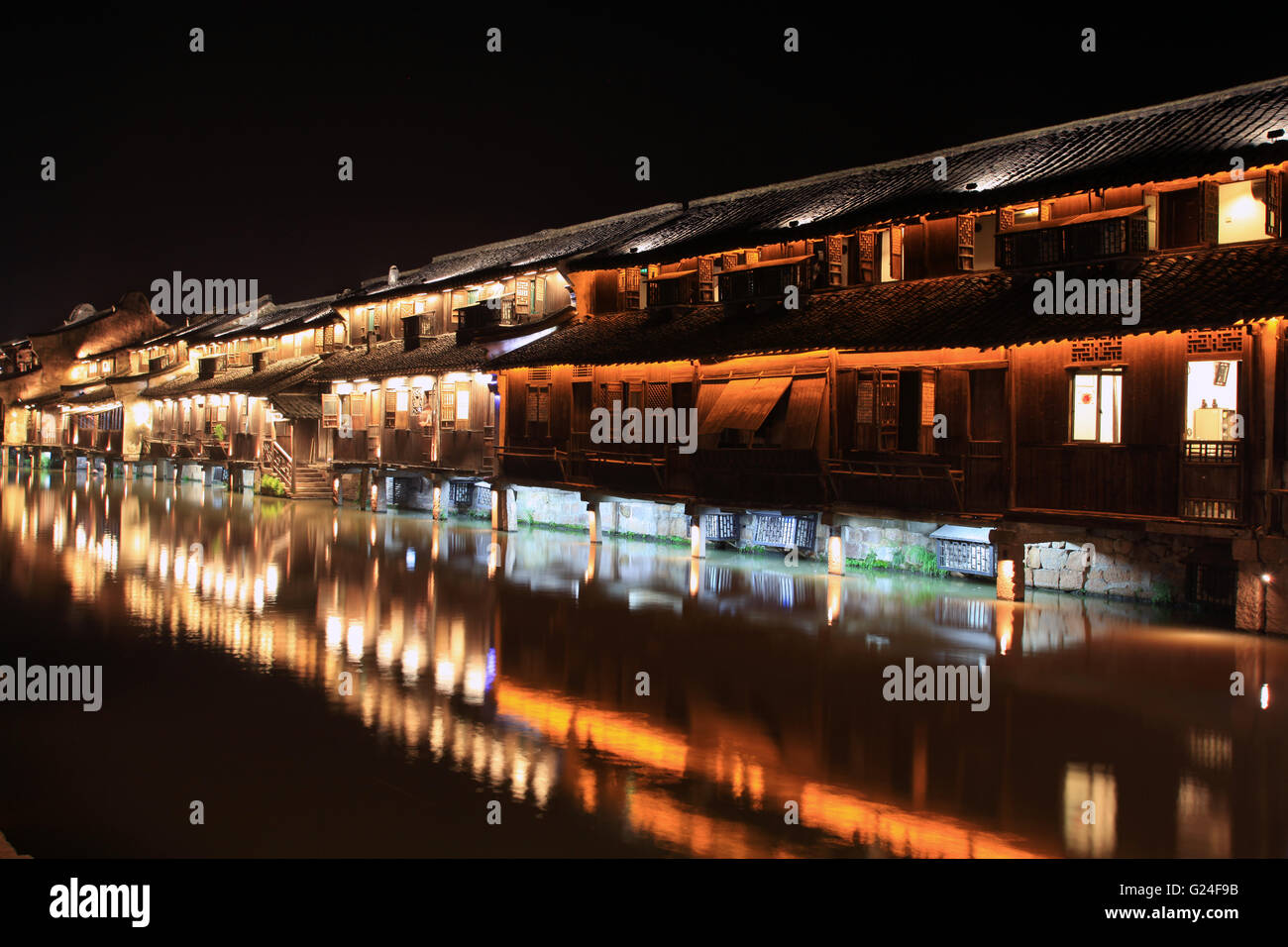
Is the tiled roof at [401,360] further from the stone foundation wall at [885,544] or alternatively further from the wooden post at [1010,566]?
the wooden post at [1010,566]

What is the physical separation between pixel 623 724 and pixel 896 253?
16.1m

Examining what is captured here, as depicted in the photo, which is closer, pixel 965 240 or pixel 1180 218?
pixel 1180 218

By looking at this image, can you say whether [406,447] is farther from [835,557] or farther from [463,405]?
[835,557]

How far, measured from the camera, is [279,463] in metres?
50.8

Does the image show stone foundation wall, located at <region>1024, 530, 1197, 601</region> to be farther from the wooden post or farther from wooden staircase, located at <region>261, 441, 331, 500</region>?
wooden staircase, located at <region>261, 441, 331, 500</region>

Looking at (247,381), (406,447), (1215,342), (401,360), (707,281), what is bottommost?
(406,447)

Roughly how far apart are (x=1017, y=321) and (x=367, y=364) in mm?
32541

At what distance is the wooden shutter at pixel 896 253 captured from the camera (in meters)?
24.2

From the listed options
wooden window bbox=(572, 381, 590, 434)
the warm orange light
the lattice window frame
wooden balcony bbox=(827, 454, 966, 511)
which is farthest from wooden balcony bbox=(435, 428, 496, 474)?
the lattice window frame

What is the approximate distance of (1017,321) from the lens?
64.0ft

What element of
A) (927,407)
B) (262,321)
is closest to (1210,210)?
(927,407)

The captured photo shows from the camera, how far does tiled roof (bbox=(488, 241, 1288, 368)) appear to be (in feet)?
55.7

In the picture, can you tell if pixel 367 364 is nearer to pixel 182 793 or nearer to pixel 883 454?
pixel 883 454

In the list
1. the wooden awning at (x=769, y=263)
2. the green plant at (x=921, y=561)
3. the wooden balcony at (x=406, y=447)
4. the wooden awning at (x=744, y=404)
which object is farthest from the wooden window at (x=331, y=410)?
the green plant at (x=921, y=561)
